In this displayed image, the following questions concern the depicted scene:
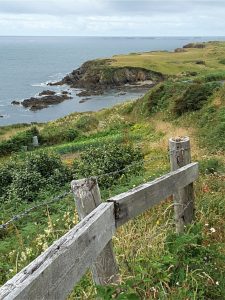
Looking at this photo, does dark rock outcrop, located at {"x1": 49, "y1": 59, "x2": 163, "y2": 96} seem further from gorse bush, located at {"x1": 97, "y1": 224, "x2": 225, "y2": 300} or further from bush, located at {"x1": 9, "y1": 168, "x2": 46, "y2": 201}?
gorse bush, located at {"x1": 97, "y1": 224, "x2": 225, "y2": 300}

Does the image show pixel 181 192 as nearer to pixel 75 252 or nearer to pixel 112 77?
pixel 75 252

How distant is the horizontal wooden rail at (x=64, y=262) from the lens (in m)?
2.26

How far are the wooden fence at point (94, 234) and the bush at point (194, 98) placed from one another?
18.5 meters

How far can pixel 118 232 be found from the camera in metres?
5.32

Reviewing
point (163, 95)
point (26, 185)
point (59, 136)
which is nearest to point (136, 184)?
point (26, 185)

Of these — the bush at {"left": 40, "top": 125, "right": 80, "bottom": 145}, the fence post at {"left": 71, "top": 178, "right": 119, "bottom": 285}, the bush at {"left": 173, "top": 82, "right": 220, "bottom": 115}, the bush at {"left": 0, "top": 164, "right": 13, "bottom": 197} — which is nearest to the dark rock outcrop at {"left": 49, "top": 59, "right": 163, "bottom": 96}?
the bush at {"left": 40, "top": 125, "right": 80, "bottom": 145}

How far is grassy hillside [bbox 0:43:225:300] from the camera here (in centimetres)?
425

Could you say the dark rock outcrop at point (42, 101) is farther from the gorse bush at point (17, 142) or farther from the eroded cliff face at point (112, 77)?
the gorse bush at point (17, 142)

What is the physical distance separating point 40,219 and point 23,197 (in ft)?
10.8

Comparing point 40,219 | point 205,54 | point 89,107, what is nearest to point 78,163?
point 40,219

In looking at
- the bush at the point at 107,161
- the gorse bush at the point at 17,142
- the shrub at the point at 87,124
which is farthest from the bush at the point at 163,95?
the bush at the point at 107,161

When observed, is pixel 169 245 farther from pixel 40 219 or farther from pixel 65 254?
pixel 40 219

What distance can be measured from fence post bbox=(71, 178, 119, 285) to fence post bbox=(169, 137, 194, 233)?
1.61 m

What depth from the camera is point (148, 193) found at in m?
4.17
